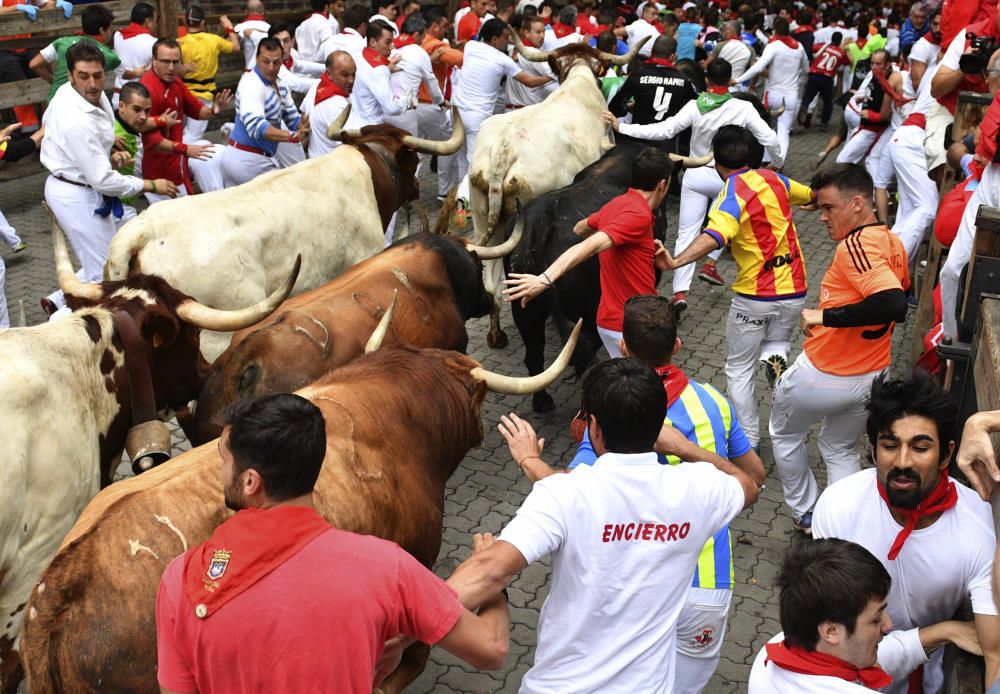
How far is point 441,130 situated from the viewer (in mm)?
11219

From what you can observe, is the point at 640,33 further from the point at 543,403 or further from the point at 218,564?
the point at 218,564

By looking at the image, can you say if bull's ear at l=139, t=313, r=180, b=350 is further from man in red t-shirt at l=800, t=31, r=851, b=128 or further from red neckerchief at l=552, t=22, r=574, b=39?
man in red t-shirt at l=800, t=31, r=851, b=128

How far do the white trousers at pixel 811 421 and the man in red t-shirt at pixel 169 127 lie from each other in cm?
497

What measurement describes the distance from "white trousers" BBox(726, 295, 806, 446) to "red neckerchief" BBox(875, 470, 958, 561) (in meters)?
2.59

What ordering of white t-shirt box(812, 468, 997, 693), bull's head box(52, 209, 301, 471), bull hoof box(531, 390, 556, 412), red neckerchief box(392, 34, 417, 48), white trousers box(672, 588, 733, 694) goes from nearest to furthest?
white t-shirt box(812, 468, 997, 693) → white trousers box(672, 588, 733, 694) → bull's head box(52, 209, 301, 471) → bull hoof box(531, 390, 556, 412) → red neckerchief box(392, 34, 417, 48)

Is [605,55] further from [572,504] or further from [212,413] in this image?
[572,504]

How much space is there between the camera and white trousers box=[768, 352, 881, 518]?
5.06 meters

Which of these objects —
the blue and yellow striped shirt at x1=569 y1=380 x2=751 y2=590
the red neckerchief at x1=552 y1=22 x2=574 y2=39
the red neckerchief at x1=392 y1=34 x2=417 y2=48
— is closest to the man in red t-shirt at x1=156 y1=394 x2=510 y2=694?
the blue and yellow striped shirt at x1=569 y1=380 x2=751 y2=590

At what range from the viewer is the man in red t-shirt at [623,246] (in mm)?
5316

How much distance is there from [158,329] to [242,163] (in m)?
4.00

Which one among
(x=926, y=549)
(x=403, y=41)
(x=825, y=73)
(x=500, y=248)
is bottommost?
(x=825, y=73)

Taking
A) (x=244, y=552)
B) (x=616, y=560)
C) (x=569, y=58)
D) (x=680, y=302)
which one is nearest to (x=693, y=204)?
(x=680, y=302)

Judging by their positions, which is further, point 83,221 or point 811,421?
point 83,221

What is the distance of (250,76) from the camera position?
8086 millimetres
